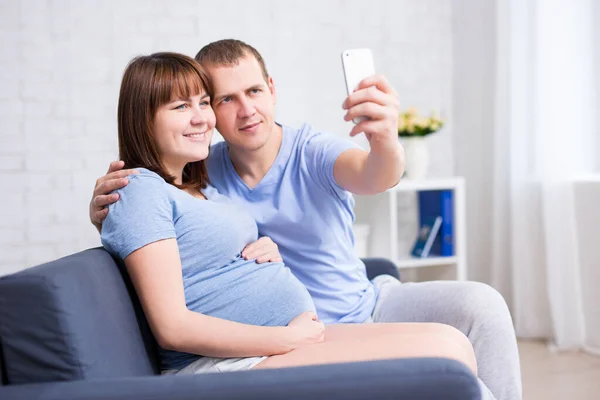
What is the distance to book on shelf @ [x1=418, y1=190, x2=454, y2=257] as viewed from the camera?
3946 mm

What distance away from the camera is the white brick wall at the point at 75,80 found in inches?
137

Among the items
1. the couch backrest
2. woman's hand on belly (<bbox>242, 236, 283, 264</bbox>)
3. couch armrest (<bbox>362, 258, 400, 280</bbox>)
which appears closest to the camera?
the couch backrest

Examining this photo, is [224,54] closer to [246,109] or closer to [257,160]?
[246,109]

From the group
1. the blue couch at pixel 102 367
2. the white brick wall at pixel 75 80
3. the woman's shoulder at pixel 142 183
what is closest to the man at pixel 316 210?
the woman's shoulder at pixel 142 183

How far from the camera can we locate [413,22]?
435 centimetres

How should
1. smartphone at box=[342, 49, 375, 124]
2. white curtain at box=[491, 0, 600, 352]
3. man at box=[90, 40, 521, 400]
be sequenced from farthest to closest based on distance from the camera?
white curtain at box=[491, 0, 600, 352] → man at box=[90, 40, 521, 400] → smartphone at box=[342, 49, 375, 124]

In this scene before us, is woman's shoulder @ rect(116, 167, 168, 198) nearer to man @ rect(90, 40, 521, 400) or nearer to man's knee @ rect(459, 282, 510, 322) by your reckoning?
man @ rect(90, 40, 521, 400)

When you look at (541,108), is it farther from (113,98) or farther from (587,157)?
(113,98)

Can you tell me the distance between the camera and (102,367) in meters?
1.35

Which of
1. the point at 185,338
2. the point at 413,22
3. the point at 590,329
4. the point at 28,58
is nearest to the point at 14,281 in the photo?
the point at 185,338

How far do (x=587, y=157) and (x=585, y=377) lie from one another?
111cm

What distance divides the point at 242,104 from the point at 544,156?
225cm

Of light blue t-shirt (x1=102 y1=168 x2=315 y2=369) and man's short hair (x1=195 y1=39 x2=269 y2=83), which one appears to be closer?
light blue t-shirt (x1=102 y1=168 x2=315 y2=369)

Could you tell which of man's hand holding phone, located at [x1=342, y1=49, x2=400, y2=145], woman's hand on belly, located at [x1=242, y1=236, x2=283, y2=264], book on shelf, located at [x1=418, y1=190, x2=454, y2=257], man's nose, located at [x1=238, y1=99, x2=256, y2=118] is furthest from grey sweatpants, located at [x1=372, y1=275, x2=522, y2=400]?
book on shelf, located at [x1=418, y1=190, x2=454, y2=257]
